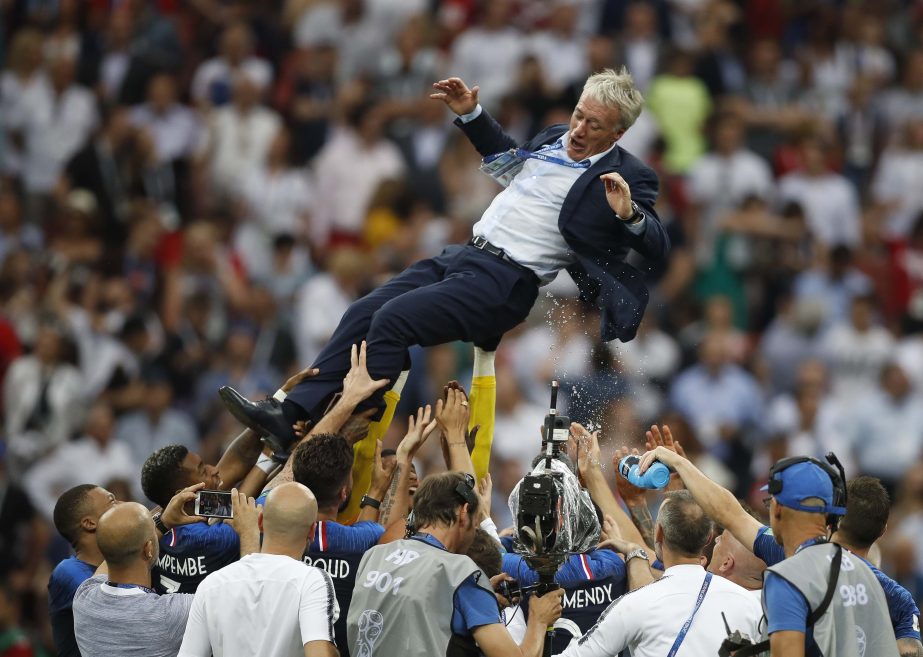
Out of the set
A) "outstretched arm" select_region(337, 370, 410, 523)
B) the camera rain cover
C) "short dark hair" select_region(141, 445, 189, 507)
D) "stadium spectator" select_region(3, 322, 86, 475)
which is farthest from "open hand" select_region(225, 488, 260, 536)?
"stadium spectator" select_region(3, 322, 86, 475)

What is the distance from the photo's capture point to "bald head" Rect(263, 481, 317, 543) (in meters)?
7.32

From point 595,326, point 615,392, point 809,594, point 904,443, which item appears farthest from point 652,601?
point 904,443

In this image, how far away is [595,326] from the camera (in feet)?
45.2

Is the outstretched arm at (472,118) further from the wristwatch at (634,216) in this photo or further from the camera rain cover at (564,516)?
the camera rain cover at (564,516)

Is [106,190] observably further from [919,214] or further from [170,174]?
[919,214]

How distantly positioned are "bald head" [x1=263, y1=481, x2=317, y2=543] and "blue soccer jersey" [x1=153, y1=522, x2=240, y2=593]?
2.90 feet

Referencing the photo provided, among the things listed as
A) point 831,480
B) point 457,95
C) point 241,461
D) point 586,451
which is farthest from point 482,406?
point 831,480

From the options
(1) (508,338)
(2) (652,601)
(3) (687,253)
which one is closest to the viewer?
(2) (652,601)

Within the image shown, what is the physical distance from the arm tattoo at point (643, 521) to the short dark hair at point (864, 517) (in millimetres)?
1667

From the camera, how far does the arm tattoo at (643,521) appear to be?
9.19 metres

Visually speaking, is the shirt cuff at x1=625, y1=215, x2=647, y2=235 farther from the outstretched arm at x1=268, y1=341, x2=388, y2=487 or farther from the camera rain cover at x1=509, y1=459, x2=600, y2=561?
the outstretched arm at x1=268, y1=341, x2=388, y2=487

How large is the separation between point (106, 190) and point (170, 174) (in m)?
0.70

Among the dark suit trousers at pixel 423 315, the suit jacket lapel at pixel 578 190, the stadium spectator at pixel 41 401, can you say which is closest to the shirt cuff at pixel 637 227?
the suit jacket lapel at pixel 578 190

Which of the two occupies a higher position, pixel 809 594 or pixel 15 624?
pixel 809 594
